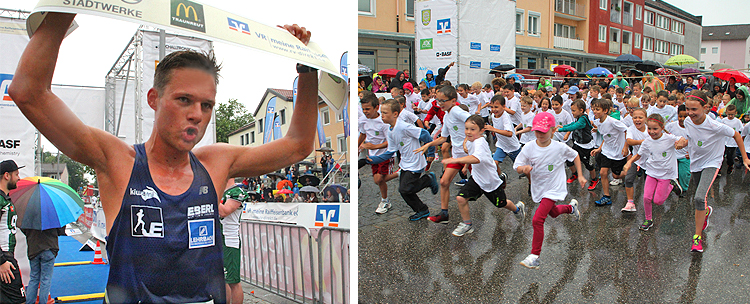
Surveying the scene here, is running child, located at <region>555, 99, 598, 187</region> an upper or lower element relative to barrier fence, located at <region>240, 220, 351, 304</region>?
upper

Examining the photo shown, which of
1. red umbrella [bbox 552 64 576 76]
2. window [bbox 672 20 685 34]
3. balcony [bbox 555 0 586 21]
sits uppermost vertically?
window [bbox 672 20 685 34]

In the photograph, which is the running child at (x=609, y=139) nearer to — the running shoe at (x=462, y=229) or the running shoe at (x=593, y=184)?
the running shoe at (x=593, y=184)

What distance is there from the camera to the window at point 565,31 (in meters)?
32.5

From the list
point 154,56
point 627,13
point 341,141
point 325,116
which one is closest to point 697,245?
point 341,141

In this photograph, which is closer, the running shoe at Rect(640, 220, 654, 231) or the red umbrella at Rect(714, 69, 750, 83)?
the running shoe at Rect(640, 220, 654, 231)

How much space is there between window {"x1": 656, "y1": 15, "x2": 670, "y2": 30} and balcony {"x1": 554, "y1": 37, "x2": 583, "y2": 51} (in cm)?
1508

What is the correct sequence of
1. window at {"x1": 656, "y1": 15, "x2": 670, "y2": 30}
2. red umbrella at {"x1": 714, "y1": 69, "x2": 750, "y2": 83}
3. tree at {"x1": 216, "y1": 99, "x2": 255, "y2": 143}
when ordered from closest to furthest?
tree at {"x1": 216, "y1": 99, "x2": 255, "y2": 143} → red umbrella at {"x1": 714, "y1": 69, "x2": 750, "y2": 83} → window at {"x1": 656, "y1": 15, "x2": 670, "y2": 30}

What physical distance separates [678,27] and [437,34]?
41639 millimetres

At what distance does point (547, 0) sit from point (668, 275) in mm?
27361

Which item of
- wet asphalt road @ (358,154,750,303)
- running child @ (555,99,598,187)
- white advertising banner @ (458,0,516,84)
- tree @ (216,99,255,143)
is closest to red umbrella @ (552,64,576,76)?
white advertising banner @ (458,0,516,84)

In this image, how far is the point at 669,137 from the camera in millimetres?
5988

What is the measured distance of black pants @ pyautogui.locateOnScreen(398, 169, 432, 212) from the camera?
6.25m

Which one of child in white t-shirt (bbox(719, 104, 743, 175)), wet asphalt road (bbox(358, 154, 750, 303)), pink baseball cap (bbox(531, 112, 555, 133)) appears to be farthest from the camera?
child in white t-shirt (bbox(719, 104, 743, 175))

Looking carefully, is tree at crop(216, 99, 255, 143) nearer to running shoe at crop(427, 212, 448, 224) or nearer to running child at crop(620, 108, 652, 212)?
running shoe at crop(427, 212, 448, 224)
